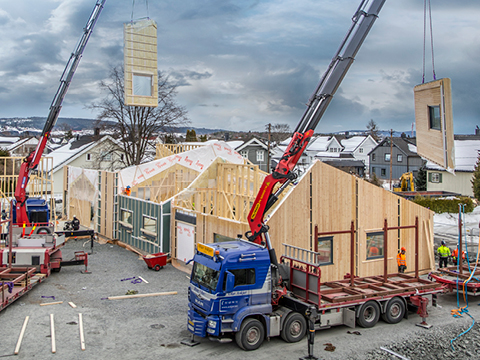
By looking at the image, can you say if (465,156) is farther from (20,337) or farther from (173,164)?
(20,337)

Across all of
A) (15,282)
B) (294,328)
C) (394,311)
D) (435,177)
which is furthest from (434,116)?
(435,177)

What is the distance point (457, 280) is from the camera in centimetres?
1659

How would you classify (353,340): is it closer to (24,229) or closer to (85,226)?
(24,229)

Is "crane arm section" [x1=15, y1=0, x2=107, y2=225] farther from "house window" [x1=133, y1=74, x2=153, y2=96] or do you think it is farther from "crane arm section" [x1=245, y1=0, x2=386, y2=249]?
"crane arm section" [x1=245, y1=0, x2=386, y2=249]

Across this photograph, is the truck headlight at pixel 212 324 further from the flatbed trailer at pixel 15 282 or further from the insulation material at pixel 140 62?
the insulation material at pixel 140 62

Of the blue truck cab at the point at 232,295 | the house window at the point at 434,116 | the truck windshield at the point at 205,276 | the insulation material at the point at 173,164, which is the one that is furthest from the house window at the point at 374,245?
the insulation material at the point at 173,164

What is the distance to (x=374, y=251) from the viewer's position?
19469 millimetres

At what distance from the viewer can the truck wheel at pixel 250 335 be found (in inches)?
483

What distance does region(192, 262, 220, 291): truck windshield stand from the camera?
40.2 feet

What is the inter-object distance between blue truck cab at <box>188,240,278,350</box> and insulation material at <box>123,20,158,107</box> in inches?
347

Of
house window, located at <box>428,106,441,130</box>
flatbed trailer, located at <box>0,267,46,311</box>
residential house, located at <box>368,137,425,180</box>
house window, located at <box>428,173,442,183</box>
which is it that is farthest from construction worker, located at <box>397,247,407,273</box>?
residential house, located at <box>368,137,425,180</box>

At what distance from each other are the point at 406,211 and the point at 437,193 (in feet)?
96.1

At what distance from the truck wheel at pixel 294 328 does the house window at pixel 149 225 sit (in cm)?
1260

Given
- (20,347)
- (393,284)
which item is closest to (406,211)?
(393,284)
